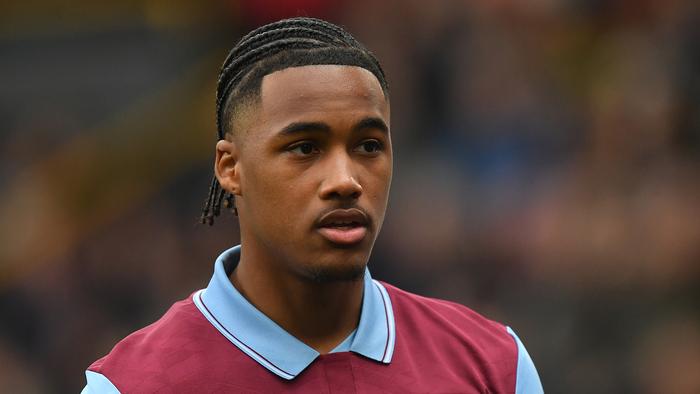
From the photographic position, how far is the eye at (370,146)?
3.12 m

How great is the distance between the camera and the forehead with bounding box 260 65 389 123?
10.0 feet

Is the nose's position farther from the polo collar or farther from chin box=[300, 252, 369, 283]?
the polo collar

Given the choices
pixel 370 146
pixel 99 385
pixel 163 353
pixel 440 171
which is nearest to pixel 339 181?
pixel 370 146

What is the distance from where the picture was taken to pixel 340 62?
3.15m

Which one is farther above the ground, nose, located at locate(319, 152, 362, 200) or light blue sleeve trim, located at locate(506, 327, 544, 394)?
nose, located at locate(319, 152, 362, 200)

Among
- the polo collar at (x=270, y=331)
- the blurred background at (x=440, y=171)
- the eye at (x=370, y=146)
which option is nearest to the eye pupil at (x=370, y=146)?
the eye at (x=370, y=146)

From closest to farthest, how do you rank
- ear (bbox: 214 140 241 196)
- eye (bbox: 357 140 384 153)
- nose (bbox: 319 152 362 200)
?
nose (bbox: 319 152 362 200)
eye (bbox: 357 140 384 153)
ear (bbox: 214 140 241 196)

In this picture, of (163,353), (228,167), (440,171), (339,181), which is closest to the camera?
(339,181)

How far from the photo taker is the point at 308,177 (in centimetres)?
304

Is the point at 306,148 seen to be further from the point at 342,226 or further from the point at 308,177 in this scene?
the point at 342,226

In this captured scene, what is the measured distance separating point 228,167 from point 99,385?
2.10 feet

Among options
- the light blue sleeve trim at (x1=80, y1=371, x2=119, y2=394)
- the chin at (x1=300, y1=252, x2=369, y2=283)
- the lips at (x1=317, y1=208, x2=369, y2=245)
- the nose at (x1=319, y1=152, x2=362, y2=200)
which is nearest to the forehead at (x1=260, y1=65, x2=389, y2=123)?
the nose at (x1=319, y1=152, x2=362, y2=200)

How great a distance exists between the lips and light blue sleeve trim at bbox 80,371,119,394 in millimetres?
638

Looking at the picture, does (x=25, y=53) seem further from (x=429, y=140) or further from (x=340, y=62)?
(x=340, y=62)
